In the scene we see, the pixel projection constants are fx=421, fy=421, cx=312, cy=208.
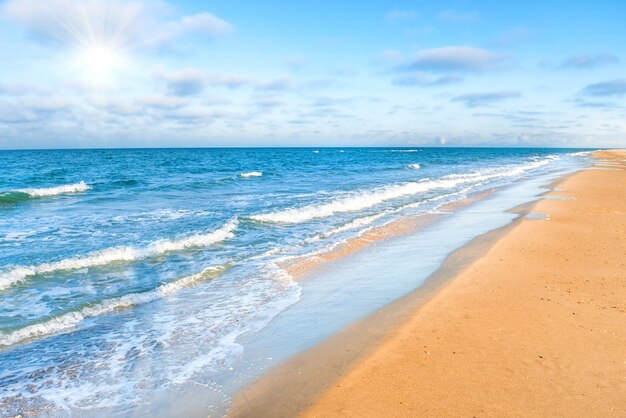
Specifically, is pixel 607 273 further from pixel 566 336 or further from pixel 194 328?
pixel 194 328

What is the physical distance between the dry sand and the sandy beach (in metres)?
0.01

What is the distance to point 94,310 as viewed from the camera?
7754mm

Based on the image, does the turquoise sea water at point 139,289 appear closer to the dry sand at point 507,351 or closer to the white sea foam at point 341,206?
the white sea foam at point 341,206

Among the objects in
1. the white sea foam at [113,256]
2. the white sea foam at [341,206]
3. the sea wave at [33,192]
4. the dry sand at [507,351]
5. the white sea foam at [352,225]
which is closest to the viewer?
the dry sand at [507,351]

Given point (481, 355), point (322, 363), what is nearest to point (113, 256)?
point (322, 363)

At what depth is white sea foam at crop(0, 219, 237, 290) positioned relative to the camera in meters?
9.53

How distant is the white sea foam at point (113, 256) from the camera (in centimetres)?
953

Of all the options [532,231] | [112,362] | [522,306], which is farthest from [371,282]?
[532,231]

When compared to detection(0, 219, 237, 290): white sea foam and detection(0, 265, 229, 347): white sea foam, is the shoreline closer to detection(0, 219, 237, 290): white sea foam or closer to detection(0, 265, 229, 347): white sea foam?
detection(0, 265, 229, 347): white sea foam

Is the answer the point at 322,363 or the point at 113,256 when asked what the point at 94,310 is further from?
the point at 322,363

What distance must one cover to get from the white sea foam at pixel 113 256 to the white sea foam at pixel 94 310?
2620 millimetres

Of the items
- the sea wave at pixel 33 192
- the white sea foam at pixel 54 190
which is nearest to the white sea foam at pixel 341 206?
the sea wave at pixel 33 192

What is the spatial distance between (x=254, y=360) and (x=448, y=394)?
250 centimetres

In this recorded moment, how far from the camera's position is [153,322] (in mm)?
7156
